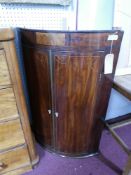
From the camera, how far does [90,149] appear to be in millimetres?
1370

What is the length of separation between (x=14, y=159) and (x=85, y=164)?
54cm

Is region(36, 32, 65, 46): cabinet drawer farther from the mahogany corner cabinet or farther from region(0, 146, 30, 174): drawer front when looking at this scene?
region(0, 146, 30, 174): drawer front

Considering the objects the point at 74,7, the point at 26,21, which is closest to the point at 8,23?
the point at 26,21

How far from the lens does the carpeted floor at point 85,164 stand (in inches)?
50.8

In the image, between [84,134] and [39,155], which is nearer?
[84,134]

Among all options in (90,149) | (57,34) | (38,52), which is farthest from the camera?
(90,149)

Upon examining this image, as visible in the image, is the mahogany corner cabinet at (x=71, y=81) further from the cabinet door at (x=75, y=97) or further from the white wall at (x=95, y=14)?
the white wall at (x=95, y=14)

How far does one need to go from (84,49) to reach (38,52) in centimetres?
28

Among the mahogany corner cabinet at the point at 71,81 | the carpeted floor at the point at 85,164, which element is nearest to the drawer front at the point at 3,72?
the mahogany corner cabinet at the point at 71,81

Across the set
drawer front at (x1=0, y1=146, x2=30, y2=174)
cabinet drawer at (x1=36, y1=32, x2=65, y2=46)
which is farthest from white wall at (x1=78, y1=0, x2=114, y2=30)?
drawer front at (x1=0, y1=146, x2=30, y2=174)

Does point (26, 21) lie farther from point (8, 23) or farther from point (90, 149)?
point (90, 149)

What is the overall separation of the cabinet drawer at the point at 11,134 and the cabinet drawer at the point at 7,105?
0.16 feet

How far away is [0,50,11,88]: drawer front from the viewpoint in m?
0.86

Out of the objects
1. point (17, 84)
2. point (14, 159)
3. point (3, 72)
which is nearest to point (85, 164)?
point (14, 159)
